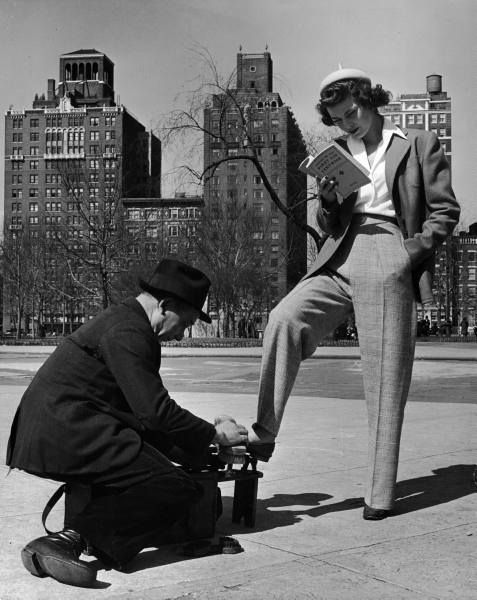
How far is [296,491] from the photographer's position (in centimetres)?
437

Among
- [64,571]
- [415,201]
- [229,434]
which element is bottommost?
[64,571]

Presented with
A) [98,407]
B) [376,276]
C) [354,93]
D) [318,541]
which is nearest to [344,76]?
[354,93]

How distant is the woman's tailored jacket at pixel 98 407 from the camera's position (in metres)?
3.02

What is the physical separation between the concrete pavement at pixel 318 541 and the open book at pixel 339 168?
1.51 m

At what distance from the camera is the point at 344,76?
4016 millimetres

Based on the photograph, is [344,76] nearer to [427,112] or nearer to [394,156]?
[394,156]

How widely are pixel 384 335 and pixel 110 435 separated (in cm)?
143

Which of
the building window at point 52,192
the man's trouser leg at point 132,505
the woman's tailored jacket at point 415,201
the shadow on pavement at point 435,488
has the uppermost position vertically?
the building window at point 52,192

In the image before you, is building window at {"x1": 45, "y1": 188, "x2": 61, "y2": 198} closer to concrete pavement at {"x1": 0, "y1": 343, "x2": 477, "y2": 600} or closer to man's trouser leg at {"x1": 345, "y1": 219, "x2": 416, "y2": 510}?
concrete pavement at {"x1": 0, "y1": 343, "x2": 477, "y2": 600}

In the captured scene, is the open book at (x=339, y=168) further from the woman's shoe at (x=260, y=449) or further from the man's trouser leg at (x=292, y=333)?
the woman's shoe at (x=260, y=449)

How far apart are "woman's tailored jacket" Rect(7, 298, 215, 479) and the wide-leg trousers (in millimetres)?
702

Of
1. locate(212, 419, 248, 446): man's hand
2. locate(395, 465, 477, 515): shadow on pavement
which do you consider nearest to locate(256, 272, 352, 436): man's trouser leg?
locate(212, 419, 248, 446): man's hand

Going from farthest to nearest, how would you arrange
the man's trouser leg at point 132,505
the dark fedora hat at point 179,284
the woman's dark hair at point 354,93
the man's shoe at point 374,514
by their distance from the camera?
the woman's dark hair at point 354,93
the man's shoe at point 374,514
the dark fedora hat at point 179,284
the man's trouser leg at point 132,505

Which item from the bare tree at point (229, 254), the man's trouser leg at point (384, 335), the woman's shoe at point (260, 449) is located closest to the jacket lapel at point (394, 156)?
the man's trouser leg at point (384, 335)
